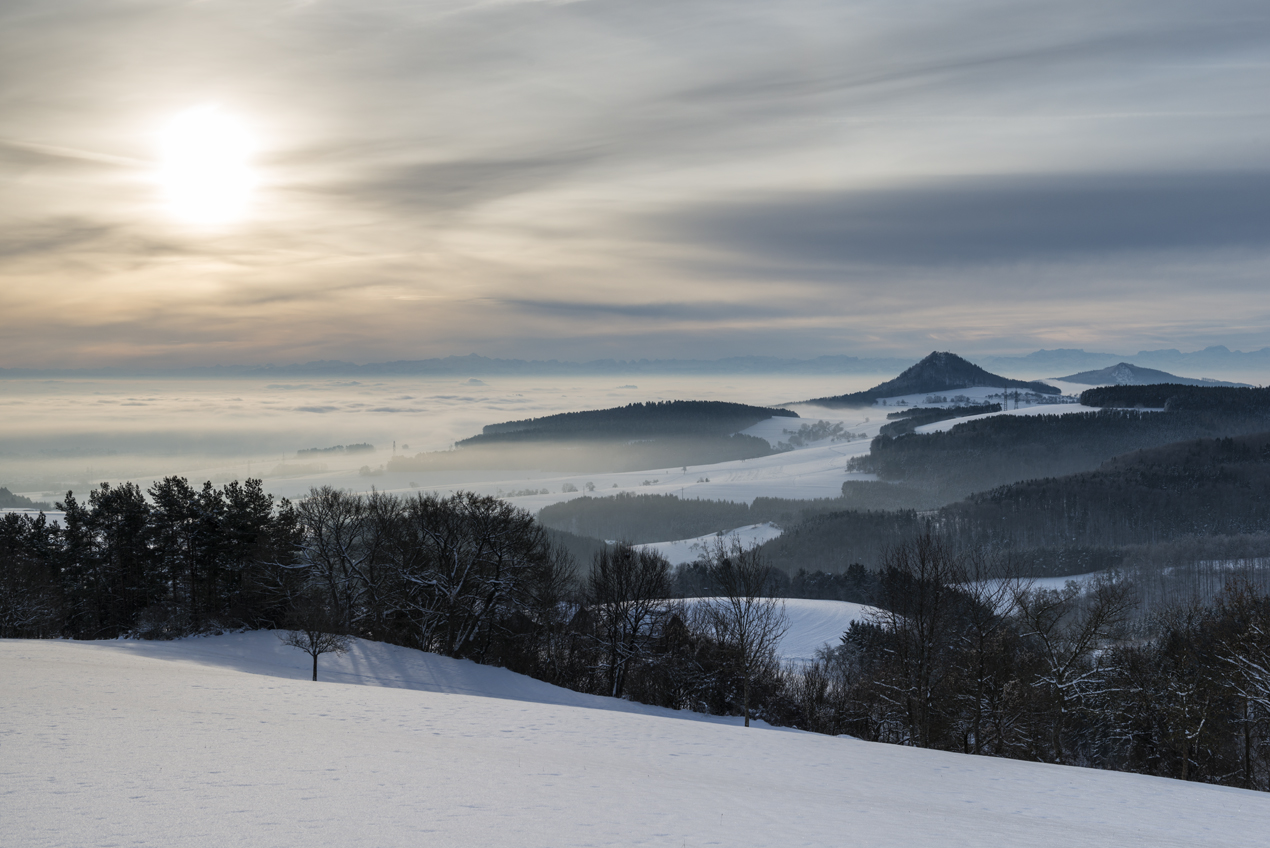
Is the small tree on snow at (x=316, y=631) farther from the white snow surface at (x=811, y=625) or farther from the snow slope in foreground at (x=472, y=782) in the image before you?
the white snow surface at (x=811, y=625)

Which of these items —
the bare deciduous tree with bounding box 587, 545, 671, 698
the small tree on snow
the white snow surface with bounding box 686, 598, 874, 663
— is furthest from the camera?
the white snow surface with bounding box 686, 598, 874, 663

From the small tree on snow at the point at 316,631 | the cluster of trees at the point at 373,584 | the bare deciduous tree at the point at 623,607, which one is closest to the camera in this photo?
the small tree on snow at the point at 316,631

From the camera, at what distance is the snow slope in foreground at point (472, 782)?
991cm

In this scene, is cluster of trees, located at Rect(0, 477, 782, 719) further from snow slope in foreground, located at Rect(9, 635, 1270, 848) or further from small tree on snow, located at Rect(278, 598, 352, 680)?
snow slope in foreground, located at Rect(9, 635, 1270, 848)

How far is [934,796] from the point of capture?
1656 cm

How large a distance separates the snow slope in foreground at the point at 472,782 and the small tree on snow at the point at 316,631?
12.3 m

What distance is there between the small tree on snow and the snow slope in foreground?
40.3 ft

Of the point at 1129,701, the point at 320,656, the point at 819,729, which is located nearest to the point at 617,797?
the point at 1129,701

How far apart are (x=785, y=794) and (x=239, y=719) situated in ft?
40.5

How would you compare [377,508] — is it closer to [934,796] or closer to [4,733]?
[4,733]

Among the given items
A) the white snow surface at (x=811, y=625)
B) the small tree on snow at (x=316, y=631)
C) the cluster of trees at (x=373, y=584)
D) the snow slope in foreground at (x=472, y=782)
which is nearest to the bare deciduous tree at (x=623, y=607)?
the cluster of trees at (x=373, y=584)

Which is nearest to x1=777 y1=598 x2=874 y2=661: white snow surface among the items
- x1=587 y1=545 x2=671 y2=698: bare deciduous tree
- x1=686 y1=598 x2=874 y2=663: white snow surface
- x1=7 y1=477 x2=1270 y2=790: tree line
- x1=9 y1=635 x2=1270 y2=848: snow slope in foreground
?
x1=686 y1=598 x2=874 y2=663: white snow surface

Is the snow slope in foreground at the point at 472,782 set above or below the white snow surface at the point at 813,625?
above

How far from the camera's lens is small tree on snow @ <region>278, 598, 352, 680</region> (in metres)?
36.3
